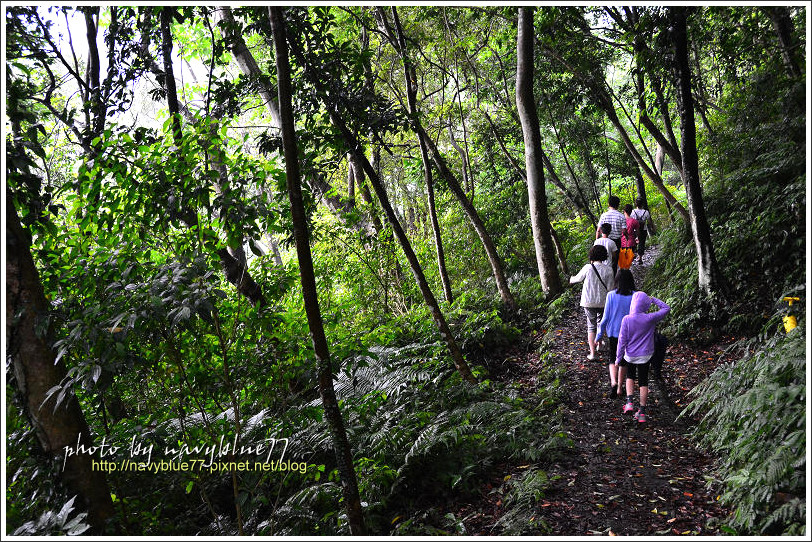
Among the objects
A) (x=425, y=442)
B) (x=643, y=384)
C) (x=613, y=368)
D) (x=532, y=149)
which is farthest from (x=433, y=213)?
(x=425, y=442)

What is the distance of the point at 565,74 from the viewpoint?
12352 mm

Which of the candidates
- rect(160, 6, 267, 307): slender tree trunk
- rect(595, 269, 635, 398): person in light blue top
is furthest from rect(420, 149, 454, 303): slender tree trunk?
rect(160, 6, 267, 307): slender tree trunk

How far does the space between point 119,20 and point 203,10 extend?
120cm

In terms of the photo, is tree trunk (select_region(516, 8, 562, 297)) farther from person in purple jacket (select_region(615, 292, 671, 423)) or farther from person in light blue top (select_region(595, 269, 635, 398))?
person in purple jacket (select_region(615, 292, 671, 423))

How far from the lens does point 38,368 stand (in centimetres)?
343

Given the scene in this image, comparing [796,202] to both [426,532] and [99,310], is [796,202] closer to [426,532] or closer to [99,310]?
[426,532]

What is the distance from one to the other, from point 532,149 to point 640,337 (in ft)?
16.1

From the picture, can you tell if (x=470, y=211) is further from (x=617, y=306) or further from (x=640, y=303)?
(x=640, y=303)

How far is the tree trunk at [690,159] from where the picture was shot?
6410mm

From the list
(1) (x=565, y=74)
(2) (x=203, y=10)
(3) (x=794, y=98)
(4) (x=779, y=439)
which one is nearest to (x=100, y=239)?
(2) (x=203, y=10)

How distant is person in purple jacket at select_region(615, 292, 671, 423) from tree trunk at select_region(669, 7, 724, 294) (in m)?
1.98

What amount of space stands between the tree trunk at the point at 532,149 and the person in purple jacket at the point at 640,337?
422 cm

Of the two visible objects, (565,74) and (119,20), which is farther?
(565,74)

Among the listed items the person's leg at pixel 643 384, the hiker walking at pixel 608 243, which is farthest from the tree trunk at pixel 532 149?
the person's leg at pixel 643 384
